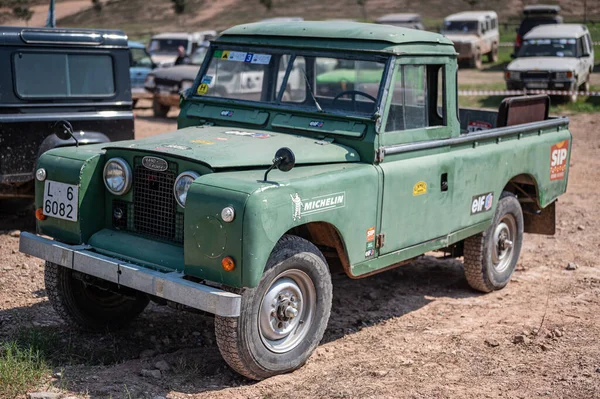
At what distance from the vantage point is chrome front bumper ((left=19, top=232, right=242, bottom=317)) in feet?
14.2

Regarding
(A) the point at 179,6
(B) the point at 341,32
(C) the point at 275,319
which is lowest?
(C) the point at 275,319

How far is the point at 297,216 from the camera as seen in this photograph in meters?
4.60

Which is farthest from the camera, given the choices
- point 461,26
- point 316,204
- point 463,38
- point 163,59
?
point 461,26

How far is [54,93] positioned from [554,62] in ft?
45.7

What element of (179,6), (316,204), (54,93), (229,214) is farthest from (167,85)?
(179,6)

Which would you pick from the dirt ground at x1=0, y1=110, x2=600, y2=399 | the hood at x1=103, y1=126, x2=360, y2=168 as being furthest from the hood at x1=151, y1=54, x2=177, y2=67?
the hood at x1=103, y1=126, x2=360, y2=168

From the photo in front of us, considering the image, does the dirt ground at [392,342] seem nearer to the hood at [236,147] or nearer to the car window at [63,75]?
the hood at [236,147]

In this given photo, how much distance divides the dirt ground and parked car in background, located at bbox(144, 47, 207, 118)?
9.19 meters

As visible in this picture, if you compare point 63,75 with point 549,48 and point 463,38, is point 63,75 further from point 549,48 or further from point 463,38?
point 463,38

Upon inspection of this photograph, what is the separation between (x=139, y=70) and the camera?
18688 mm

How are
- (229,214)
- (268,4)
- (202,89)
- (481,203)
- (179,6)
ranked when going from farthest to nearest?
(179,6) < (268,4) < (481,203) < (202,89) < (229,214)

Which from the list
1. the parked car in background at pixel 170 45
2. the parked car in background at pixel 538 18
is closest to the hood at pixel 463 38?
the parked car in background at pixel 538 18

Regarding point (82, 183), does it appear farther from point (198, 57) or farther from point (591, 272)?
point (198, 57)

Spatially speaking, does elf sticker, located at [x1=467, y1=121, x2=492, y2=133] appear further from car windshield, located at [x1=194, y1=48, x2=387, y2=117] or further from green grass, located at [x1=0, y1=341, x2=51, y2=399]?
Result: green grass, located at [x1=0, y1=341, x2=51, y2=399]
